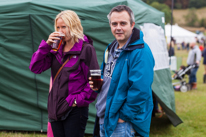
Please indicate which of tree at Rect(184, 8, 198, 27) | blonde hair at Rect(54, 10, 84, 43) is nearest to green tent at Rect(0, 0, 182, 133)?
blonde hair at Rect(54, 10, 84, 43)

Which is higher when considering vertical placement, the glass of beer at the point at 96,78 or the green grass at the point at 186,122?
the glass of beer at the point at 96,78

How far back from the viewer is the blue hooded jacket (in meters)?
2.15

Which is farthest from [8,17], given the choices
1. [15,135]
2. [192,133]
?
[192,133]

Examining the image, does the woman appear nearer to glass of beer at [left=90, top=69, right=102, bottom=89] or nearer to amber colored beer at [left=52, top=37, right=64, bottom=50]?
amber colored beer at [left=52, top=37, right=64, bottom=50]

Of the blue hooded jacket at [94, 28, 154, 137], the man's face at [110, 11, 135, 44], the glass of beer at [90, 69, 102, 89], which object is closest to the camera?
the blue hooded jacket at [94, 28, 154, 137]

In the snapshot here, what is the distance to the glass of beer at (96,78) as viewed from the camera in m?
2.38

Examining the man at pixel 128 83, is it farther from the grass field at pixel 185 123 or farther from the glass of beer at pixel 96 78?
the grass field at pixel 185 123

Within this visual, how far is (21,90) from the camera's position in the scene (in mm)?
5117

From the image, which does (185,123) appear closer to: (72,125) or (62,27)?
(72,125)

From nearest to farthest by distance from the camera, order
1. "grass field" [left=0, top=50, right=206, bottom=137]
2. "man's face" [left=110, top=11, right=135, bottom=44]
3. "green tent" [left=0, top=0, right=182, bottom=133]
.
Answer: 1. "man's face" [left=110, top=11, right=135, bottom=44]
2. "green tent" [left=0, top=0, right=182, bottom=133]
3. "grass field" [left=0, top=50, right=206, bottom=137]

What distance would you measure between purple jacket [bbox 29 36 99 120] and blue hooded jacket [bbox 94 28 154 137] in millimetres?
564

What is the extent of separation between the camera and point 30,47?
507cm

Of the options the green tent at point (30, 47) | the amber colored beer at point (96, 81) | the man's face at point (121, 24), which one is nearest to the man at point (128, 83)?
the man's face at point (121, 24)

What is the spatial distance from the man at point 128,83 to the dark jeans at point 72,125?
47 centimetres
